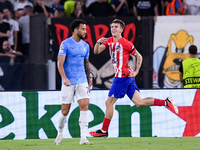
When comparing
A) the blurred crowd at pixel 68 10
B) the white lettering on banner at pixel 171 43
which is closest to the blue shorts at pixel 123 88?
the white lettering on banner at pixel 171 43

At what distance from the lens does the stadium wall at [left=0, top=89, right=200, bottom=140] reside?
10.4 meters

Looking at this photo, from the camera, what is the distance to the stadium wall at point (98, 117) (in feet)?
34.0

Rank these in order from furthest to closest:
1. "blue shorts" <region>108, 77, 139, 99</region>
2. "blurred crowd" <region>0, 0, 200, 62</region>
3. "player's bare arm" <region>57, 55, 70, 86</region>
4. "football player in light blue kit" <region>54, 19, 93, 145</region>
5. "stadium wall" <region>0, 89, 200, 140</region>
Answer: "blurred crowd" <region>0, 0, 200, 62</region> < "stadium wall" <region>0, 89, 200, 140</region> < "blue shorts" <region>108, 77, 139, 99</region> < "football player in light blue kit" <region>54, 19, 93, 145</region> < "player's bare arm" <region>57, 55, 70, 86</region>

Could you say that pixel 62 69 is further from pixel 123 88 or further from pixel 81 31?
pixel 123 88

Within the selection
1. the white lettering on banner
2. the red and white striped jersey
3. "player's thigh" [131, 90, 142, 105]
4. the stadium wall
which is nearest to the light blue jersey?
the red and white striped jersey

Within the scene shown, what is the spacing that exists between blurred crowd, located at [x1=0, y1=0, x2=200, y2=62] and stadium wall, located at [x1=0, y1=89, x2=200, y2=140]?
13.8 feet

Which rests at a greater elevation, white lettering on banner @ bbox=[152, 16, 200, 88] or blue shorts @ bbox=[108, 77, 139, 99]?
white lettering on banner @ bbox=[152, 16, 200, 88]

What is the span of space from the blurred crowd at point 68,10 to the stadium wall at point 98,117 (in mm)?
4214

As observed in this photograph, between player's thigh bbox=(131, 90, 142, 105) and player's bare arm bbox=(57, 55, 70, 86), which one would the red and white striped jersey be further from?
player's bare arm bbox=(57, 55, 70, 86)

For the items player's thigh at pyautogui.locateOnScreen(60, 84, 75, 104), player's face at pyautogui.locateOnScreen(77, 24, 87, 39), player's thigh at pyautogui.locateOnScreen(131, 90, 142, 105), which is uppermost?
player's face at pyautogui.locateOnScreen(77, 24, 87, 39)

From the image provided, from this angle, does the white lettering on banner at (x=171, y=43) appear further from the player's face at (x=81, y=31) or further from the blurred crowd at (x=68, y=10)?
the player's face at (x=81, y=31)

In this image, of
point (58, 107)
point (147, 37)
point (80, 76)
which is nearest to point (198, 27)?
point (147, 37)

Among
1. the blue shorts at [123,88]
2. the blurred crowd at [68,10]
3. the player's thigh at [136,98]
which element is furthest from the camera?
the blurred crowd at [68,10]

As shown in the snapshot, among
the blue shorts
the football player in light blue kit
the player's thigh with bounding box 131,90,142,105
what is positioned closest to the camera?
the football player in light blue kit
